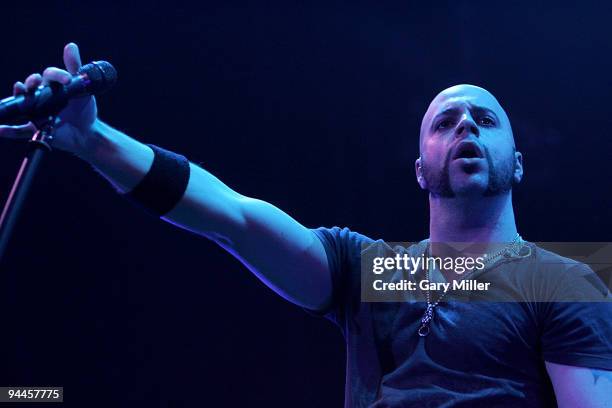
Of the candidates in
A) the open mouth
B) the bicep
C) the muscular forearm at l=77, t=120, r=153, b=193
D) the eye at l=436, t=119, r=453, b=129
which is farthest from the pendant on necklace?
the muscular forearm at l=77, t=120, r=153, b=193

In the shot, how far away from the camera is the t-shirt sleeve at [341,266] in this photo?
1733 mm

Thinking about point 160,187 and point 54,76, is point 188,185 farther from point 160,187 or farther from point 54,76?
point 54,76

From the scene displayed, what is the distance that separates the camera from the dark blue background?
2656mm

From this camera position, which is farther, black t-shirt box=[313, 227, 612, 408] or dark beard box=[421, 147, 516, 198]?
dark beard box=[421, 147, 516, 198]

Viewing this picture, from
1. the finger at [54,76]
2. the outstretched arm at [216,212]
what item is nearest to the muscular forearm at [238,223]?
the outstretched arm at [216,212]

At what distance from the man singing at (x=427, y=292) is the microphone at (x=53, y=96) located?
0.14 metres

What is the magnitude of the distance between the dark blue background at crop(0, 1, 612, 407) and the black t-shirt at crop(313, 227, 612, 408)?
100cm

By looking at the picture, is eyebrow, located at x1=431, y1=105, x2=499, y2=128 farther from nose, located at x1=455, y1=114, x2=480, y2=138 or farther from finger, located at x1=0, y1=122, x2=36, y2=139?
finger, located at x1=0, y1=122, x2=36, y2=139

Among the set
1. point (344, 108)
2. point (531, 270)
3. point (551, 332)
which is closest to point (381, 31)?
point (344, 108)

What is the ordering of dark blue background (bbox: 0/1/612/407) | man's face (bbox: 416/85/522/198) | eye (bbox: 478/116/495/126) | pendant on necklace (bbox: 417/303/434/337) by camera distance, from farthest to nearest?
dark blue background (bbox: 0/1/612/407), eye (bbox: 478/116/495/126), man's face (bbox: 416/85/522/198), pendant on necklace (bbox: 417/303/434/337)

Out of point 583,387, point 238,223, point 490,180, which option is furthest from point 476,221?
point 238,223

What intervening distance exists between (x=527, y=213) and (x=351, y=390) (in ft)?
4.47

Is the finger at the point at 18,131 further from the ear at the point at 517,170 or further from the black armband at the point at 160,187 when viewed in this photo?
the ear at the point at 517,170

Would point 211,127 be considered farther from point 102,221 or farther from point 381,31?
point 381,31
